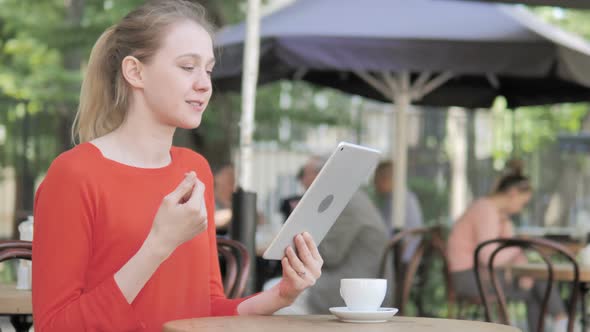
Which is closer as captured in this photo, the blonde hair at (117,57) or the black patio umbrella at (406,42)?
the blonde hair at (117,57)

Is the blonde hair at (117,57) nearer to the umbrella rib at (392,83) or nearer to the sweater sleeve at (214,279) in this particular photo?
the sweater sleeve at (214,279)

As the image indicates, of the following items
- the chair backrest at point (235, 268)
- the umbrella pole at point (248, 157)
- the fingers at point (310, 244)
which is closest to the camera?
the fingers at point (310, 244)

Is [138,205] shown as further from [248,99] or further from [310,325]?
[248,99]

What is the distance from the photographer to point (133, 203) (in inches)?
101

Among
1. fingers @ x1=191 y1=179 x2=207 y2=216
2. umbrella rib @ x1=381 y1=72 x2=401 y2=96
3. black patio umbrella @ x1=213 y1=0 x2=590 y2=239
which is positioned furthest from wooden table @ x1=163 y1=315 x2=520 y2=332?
umbrella rib @ x1=381 y1=72 x2=401 y2=96

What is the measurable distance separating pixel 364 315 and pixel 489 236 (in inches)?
222

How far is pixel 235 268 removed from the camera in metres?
3.92

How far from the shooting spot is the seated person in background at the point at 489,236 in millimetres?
8109

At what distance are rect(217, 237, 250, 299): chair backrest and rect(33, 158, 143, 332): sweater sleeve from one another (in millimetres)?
1356

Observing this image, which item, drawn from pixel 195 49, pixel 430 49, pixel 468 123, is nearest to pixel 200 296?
pixel 195 49

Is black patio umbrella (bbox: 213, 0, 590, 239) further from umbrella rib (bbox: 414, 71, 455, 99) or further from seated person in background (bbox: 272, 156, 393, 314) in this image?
seated person in background (bbox: 272, 156, 393, 314)

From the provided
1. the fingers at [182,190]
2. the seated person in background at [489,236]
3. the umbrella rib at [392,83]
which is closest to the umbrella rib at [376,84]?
the umbrella rib at [392,83]

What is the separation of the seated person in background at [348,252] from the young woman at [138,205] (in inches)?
117

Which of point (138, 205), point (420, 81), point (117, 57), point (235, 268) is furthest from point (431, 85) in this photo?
point (138, 205)
